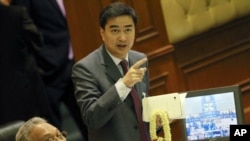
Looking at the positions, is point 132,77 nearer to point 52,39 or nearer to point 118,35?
point 118,35

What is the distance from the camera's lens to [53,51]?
15.1 ft

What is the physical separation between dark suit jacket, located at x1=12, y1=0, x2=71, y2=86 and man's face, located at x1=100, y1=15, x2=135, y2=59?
136 cm

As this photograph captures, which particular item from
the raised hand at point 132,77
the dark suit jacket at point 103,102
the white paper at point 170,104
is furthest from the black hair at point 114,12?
the white paper at point 170,104

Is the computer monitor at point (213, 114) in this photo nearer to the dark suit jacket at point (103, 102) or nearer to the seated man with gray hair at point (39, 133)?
the dark suit jacket at point (103, 102)

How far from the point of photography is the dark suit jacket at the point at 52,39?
4.51 meters

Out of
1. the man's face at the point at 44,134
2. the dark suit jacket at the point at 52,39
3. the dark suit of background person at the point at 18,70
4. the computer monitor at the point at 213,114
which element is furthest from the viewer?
the dark suit jacket at the point at 52,39

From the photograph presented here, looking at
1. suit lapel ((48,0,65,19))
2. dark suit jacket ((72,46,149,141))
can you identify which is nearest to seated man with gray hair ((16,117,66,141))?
dark suit jacket ((72,46,149,141))

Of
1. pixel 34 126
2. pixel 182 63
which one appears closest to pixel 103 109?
pixel 34 126

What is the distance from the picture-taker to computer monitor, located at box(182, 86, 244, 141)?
3.14m

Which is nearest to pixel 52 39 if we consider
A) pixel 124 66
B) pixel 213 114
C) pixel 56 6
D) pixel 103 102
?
pixel 56 6

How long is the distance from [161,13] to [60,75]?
0.87 metres

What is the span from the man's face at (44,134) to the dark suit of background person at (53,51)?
1668 mm

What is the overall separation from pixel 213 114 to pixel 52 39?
5.81 feet

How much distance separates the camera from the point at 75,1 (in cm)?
450
